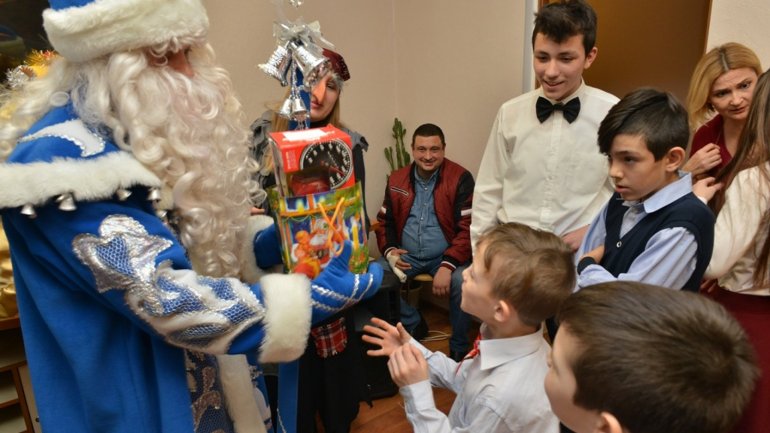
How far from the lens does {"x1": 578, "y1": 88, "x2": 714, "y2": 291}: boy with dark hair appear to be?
1.36 m

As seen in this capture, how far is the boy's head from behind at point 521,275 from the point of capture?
1.17m

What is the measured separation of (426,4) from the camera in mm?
3469

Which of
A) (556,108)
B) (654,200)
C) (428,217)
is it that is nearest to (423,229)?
(428,217)

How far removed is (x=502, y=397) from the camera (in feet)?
3.75

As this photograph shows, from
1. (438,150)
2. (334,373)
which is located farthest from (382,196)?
(334,373)

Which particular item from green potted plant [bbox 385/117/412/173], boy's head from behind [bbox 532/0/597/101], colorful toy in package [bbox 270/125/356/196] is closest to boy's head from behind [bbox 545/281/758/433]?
colorful toy in package [bbox 270/125/356/196]

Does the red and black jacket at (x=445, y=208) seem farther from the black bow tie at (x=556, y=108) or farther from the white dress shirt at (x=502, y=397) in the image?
the white dress shirt at (x=502, y=397)

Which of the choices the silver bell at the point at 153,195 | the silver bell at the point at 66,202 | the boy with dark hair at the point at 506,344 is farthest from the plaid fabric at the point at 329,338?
the silver bell at the point at 66,202

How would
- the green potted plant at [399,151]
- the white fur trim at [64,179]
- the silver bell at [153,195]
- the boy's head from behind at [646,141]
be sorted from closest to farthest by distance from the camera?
the white fur trim at [64,179]
the silver bell at [153,195]
the boy's head from behind at [646,141]
the green potted plant at [399,151]

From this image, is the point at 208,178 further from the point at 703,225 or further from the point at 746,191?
the point at 746,191

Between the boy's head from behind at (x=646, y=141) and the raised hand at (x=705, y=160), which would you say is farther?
the raised hand at (x=705, y=160)

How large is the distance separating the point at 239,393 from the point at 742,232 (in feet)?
4.79

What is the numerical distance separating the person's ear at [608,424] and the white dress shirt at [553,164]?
64.4 inches

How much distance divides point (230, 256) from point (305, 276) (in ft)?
0.83
